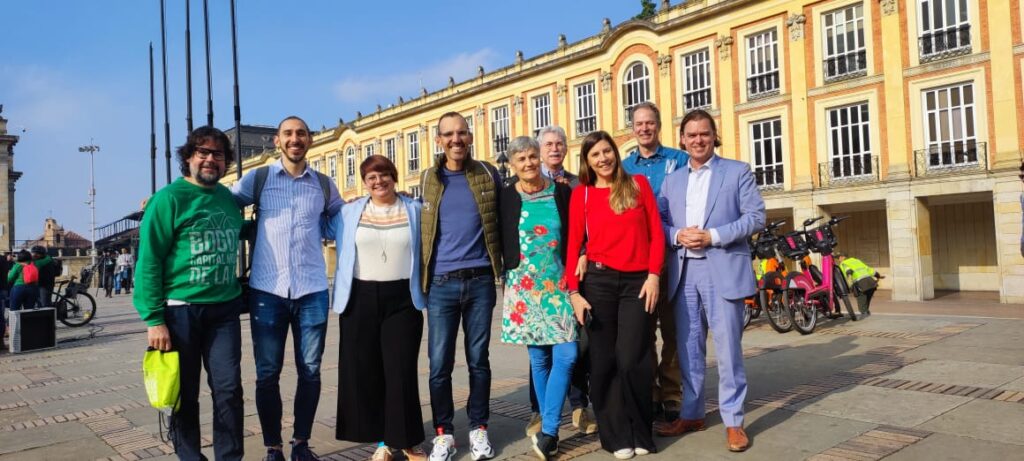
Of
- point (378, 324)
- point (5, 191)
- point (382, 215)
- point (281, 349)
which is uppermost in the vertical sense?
point (5, 191)

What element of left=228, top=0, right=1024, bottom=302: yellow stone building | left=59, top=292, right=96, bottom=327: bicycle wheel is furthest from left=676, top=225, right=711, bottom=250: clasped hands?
left=228, top=0, right=1024, bottom=302: yellow stone building

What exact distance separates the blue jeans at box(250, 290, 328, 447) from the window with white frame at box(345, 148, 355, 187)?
38382mm

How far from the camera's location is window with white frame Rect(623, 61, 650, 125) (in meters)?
25.2

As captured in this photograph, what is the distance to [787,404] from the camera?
502 cm

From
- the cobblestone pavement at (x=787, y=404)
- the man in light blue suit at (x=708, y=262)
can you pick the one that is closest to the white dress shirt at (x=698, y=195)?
the man in light blue suit at (x=708, y=262)

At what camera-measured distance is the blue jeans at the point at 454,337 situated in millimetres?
4141

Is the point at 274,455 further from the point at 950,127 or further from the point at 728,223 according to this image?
the point at 950,127

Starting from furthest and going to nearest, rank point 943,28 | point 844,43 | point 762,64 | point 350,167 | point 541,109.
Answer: point 350,167 < point 541,109 < point 762,64 < point 844,43 < point 943,28

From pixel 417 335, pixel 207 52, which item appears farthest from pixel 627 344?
pixel 207 52

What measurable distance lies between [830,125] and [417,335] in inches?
768

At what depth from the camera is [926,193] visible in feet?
59.4

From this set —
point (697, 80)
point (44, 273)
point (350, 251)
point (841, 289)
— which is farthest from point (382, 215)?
point (697, 80)

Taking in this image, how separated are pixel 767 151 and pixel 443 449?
2030 centimetres

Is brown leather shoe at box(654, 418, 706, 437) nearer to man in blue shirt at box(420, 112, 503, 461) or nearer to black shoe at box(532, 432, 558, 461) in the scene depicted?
black shoe at box(532, 432, 558, 461)
